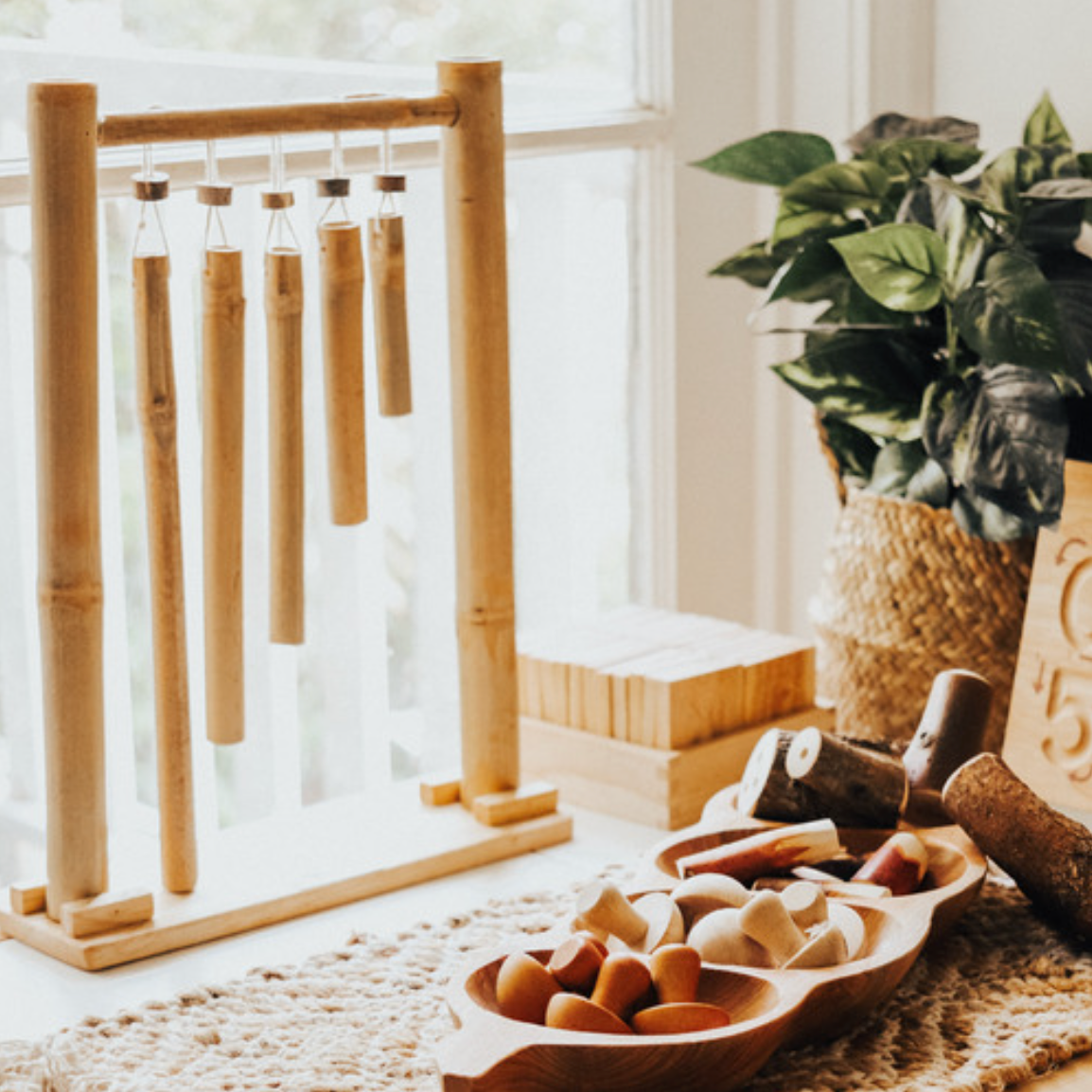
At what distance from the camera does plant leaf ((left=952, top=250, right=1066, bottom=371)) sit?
49.4 inches

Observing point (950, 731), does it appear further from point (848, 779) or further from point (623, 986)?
point (623, 986)

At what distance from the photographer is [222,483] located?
118 centimetres

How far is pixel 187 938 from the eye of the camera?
1.17 meters

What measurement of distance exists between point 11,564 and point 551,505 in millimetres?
536

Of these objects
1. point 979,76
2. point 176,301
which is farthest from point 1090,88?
point 176,301

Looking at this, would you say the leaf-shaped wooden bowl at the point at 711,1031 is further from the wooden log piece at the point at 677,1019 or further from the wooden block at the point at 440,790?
the wooden block at the point at 440,790

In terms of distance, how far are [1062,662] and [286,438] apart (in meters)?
0.59

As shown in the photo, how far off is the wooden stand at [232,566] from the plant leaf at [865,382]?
0.25 metres

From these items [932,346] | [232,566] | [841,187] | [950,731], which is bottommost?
[950,731]

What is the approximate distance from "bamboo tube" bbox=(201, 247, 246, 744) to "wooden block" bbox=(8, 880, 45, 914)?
0.15 m

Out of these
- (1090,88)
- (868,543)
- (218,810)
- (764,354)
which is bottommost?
(218,810)

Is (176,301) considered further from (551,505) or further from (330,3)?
(551,505)

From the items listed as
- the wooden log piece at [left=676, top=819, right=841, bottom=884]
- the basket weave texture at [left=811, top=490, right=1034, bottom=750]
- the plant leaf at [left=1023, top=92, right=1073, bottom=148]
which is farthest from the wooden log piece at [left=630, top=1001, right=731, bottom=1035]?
the plant leaf at [left=1023, top=92, right=1073, bottom=148]

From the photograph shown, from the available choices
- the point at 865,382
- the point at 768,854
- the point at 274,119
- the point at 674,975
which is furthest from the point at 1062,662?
the point at 274,119
